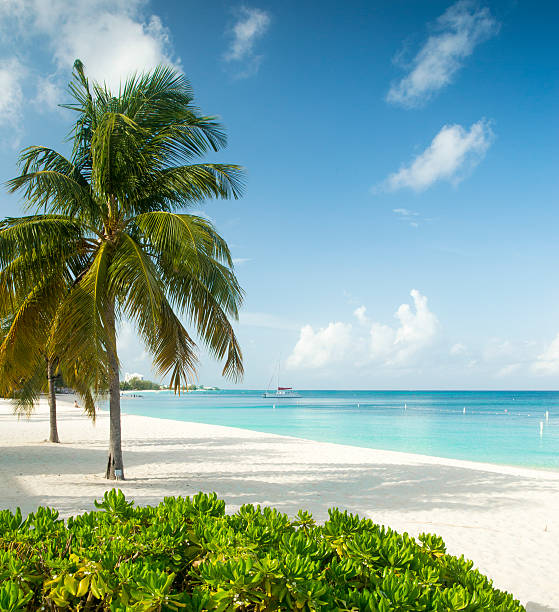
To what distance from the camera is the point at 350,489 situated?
9391 mm

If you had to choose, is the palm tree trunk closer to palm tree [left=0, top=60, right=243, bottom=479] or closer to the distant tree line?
palm tree [left=0, top=60, right=243, bottom=479]

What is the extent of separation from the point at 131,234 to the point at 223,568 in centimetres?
808

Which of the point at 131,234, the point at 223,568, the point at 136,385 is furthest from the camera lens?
the point at 136,385

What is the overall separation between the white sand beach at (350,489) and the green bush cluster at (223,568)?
311cm

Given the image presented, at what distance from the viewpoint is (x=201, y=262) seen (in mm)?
8492

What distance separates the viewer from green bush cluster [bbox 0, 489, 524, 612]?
1.74 metres

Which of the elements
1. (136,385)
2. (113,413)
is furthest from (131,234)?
(136,385)

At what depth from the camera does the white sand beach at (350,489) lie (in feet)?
19.4

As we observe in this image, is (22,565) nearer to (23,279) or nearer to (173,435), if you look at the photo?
(23,279)

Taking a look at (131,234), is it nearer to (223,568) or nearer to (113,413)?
(113,413)

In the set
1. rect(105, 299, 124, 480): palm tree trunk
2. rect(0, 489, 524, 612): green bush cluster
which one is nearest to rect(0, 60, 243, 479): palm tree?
rect(105, 299, 124, 480): palm tree trunk

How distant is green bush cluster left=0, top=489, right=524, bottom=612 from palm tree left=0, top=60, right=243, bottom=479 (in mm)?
5369

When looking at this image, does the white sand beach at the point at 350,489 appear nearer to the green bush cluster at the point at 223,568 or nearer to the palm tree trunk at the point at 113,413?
the palm tree trunk at the point at 113,413

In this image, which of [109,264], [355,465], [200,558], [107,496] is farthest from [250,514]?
[355,465]
